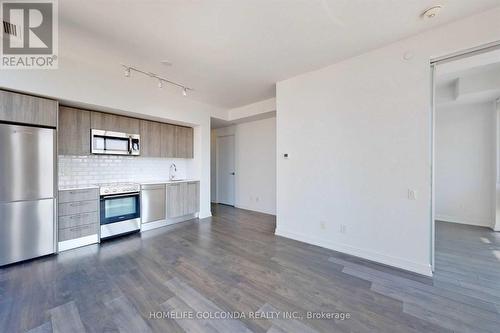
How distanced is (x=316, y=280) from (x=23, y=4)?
168 inches

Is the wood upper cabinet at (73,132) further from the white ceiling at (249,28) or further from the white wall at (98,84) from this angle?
the white ceiling at (249,28)

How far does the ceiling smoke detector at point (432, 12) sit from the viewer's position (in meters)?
1.92

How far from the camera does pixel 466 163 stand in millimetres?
4414

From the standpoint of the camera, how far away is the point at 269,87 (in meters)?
3.90

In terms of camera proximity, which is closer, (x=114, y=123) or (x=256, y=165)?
(x=114, y=123)

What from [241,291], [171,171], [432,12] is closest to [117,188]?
[171,171]

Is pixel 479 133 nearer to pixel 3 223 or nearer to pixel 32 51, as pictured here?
pixel 32 51

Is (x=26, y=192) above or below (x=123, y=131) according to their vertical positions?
below

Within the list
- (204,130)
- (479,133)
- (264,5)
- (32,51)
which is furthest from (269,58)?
(479,133)

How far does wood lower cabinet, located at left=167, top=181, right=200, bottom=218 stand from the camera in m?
4.26

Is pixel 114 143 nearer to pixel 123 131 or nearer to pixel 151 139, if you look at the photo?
pixel 123 131

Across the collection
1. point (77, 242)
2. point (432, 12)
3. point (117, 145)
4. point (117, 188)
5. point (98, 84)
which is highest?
point (432, 12)

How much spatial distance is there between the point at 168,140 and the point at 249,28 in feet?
10.3

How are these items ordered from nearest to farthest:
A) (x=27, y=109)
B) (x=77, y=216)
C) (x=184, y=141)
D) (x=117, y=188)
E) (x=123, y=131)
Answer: (x=27, y=109)
(x=77, y=216)
(x=117, y=188)
(x=123, y=131)
(x=184, y=141)
